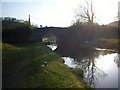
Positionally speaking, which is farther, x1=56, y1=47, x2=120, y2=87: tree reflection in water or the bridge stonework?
the bridge stonework

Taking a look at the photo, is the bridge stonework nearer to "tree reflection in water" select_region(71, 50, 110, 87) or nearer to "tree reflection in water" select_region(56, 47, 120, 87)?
"tree reflection in water" select_region(56, 47, 120, 87)

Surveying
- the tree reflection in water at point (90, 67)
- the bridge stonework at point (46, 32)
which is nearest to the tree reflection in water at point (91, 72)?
the tree reflection in water at point (90, 67)

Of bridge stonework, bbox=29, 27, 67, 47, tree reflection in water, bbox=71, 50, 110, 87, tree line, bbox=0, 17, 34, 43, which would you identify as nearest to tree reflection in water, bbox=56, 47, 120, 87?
tree reflection in water, bbox=71, 50, 110, 87

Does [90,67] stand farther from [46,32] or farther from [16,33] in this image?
[46,32]

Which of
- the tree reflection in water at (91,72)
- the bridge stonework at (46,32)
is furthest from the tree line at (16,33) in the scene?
the tree reflection in water at (91,72)

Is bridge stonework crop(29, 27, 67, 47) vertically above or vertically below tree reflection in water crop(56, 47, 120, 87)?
above

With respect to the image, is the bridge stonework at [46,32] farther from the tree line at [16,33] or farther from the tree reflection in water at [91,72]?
the tree reflection in water at [91,72]

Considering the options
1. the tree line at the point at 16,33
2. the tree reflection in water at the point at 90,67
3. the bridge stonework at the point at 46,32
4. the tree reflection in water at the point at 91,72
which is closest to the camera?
the tree reflection in water at the point at 91,72

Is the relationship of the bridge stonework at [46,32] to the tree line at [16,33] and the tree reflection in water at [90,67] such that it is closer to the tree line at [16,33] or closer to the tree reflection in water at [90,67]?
the tree line at [16,33]

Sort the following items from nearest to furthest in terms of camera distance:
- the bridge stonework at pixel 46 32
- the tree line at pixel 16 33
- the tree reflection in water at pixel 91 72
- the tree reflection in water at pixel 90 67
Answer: the tree reflection in water at pixel 91 72, the tree reflection in water at pixel 90 67, the tree line at pixel 16 33, the bridge stonework at pixel 46 32

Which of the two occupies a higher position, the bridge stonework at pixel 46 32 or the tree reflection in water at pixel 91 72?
the bridge stonework at pixel 46 32

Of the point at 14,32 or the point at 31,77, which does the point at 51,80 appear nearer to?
the point at 31,77

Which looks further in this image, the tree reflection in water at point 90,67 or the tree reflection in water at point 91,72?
the tree reflection in water at point 90,67

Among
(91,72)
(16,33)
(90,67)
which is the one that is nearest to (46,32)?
(16,33)
